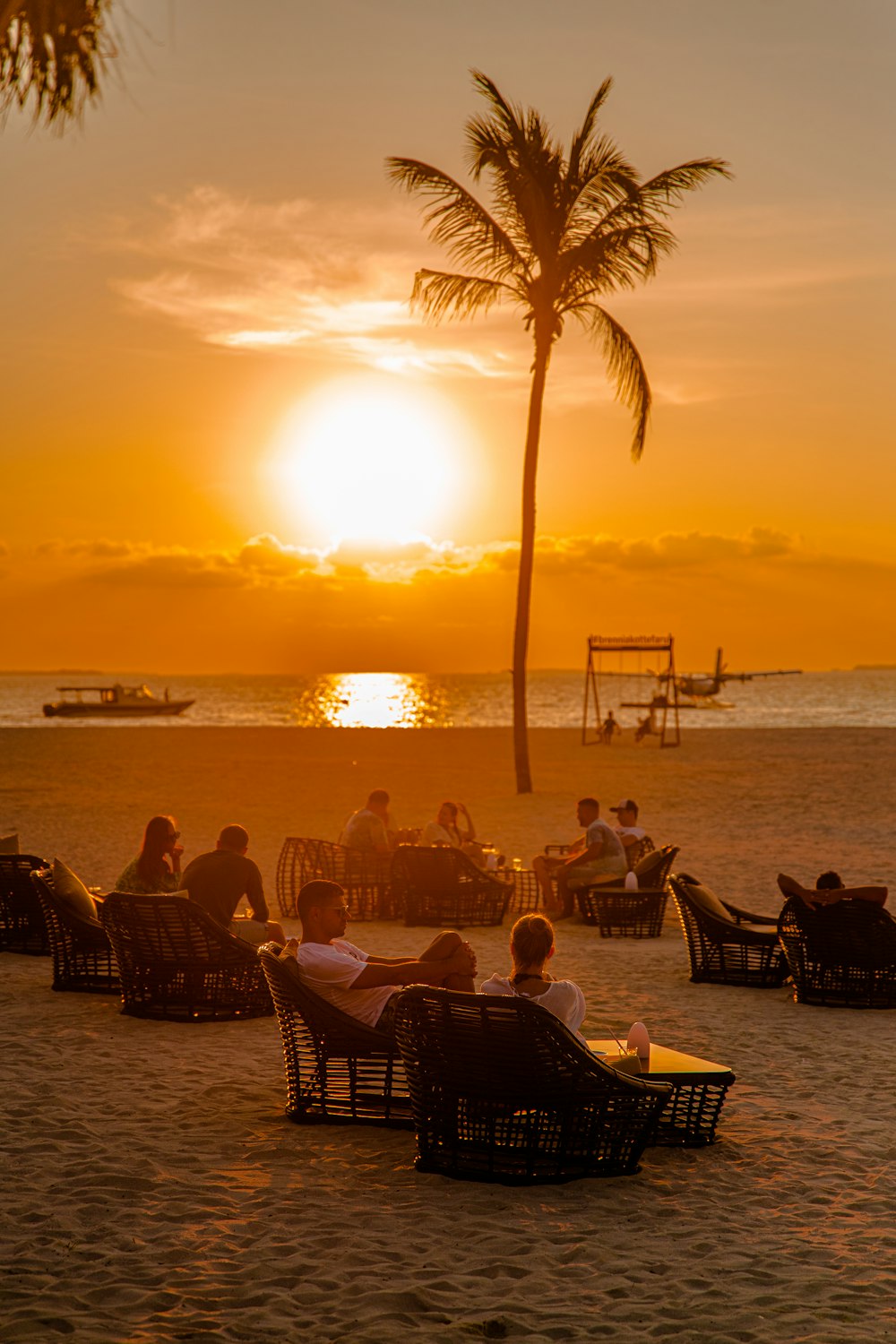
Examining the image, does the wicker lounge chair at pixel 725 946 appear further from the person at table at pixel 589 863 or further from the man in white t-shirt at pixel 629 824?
the man in white t-shirt at pixel 629 824

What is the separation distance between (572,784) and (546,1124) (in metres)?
22.9

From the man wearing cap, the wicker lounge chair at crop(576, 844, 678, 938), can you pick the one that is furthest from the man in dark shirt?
the man wearing cap

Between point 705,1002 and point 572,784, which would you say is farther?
point 572,784

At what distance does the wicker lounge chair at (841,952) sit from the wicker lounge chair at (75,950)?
4335 mm

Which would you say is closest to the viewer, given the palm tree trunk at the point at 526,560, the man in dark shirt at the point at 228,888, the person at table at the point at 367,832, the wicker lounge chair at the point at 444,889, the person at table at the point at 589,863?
the man in dark shirt at the point at 228,888

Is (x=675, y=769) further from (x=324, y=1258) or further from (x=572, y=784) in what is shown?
(x=324, y=1258)

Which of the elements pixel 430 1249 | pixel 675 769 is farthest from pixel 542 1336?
pixel 675 769

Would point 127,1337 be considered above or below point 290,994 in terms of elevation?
below

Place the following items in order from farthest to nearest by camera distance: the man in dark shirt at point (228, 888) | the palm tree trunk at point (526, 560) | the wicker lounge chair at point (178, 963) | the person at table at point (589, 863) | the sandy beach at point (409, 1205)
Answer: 1. the palm tree trunk at point (526, 560)
2. the person at table at point (589, 863)
3. the man in dark shirt at point (228, 888)
4. the wicker lounge chair at point (178, 963)
5. the sandy beach at point (409, 1205)

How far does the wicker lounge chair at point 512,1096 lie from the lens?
5.16m

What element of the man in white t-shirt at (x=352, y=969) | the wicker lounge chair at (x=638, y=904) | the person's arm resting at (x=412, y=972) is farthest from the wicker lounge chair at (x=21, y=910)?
the person's arm resting at (x=412, y=972)

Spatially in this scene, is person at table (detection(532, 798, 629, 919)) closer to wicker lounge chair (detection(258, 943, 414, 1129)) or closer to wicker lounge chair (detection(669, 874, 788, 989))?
wicker lounge chair (detection(669, 874, 788, 989))

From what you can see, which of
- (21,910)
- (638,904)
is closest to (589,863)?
(638,904)

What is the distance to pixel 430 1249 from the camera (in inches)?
177
